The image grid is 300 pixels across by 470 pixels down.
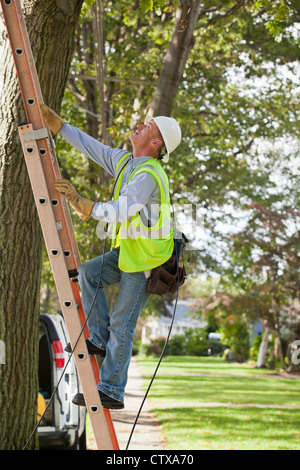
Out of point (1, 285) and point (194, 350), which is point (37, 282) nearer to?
point (1, 285)

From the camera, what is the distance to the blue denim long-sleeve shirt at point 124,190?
4.11 metres

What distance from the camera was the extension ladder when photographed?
4184mm

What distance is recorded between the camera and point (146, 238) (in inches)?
171

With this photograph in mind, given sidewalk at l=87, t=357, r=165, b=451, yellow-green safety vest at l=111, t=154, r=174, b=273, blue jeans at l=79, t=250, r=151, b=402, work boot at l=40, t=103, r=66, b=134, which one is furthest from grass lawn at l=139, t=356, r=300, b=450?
work boot at l=40, t=103, r=66, b=134

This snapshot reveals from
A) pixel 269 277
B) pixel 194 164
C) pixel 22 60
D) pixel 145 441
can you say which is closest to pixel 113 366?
pixel 22 60

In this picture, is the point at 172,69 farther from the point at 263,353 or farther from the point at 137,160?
the point at 263,353

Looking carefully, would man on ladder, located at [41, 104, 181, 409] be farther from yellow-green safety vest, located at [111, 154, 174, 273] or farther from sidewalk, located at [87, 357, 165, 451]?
sidewalk, located at [87, 357, 165, 451]

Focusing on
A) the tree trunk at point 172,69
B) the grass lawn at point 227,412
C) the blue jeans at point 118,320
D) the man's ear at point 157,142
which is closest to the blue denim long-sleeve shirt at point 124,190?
the man's ear at point 157,142

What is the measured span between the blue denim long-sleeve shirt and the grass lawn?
268 inches

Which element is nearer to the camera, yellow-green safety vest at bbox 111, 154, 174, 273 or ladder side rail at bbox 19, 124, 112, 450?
ladder side rail at bbox 19, 124, 112, 450

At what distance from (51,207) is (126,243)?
556 millimetres

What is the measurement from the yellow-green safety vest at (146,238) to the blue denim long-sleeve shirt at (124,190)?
0.05 metres

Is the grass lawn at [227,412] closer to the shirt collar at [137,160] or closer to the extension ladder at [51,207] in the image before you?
the extension ladder at [51,207]

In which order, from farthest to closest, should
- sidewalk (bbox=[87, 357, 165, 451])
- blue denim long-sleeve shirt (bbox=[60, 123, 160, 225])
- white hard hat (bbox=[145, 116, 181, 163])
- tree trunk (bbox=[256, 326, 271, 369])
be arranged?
tree trunk (bbox=[256, 326, 271, 369])
sidewalk (bbox=[87, 357, 165, 451])
white hard hat (bbox=[145, 116, 181, 163])
blue denim long-sleeve shirt (bbox=[60, 123, 160, 225])
